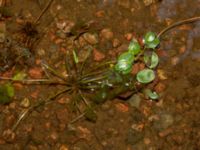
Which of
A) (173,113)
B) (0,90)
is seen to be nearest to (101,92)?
(173,113)

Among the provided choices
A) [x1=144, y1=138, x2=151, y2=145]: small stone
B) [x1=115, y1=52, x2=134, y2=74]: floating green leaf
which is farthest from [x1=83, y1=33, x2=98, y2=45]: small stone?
[x1=144, y1=138, x2=151, y2=145]: small stone

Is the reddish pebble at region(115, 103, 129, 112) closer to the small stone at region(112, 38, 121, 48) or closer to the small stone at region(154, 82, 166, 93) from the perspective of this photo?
the small stone at region(154, 82, 166, 93)

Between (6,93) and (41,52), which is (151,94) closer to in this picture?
(41,52)

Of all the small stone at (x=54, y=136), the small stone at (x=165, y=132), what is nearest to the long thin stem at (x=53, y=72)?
the small stone at (x=54, y=136)

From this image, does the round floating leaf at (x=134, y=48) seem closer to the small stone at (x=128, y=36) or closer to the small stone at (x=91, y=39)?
the small stone at (x=128, y=36)

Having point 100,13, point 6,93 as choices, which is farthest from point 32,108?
point 100,13
